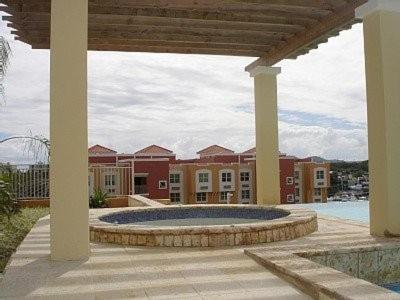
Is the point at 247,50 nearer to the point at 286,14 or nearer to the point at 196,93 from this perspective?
the point at 286,14

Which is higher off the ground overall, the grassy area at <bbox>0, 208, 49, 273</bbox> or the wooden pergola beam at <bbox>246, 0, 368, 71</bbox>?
the wooden pergola beam at <bbox>246, 0, 368, 71</bbox>

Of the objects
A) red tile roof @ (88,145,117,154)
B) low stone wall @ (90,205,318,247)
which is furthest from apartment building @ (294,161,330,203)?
low stone wall @ (90,205,318,247)

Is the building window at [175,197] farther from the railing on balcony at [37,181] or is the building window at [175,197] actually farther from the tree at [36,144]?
the tree at [36,144]

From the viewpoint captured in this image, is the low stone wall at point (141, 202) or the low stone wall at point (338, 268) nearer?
the low stone wall at point (338, 268)

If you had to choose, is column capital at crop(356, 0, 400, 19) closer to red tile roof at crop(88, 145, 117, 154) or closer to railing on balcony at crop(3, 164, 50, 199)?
railing on balcony at crop(3, 164, 50, 199)

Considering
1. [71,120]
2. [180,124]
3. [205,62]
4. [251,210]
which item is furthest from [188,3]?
[180,124]

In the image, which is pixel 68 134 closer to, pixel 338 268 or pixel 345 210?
pixel 338 268

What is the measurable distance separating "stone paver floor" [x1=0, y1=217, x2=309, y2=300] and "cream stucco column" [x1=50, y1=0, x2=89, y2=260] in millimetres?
363

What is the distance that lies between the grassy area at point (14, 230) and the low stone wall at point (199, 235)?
1.35m

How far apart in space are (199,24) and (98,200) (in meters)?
6.50

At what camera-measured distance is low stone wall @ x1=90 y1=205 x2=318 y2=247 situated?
6074 millimetres

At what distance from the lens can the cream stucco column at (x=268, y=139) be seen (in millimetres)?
11531

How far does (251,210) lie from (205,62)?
7.03 meters

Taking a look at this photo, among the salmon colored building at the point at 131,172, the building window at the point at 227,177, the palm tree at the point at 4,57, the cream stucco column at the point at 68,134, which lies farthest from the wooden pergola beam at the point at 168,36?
the building window at the point at 227,177
